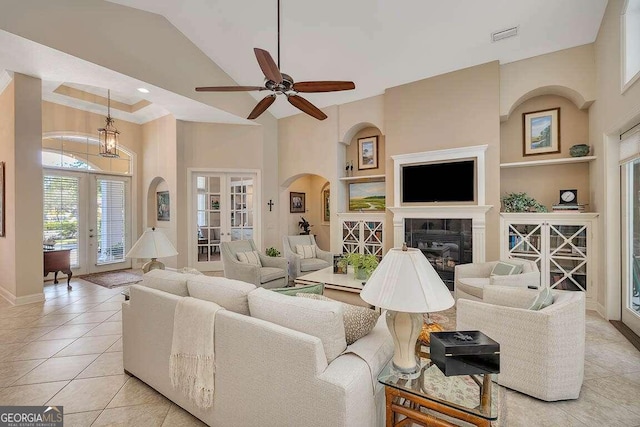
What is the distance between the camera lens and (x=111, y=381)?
2277 millimetres

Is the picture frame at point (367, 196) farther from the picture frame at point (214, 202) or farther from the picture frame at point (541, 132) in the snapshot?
the picture frame at point (214, 202)

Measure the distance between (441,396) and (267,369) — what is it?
83cm

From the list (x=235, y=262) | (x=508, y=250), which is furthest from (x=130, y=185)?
(x=508, y=250)

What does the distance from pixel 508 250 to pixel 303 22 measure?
14.3 feet

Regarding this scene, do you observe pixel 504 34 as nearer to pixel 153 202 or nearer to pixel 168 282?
pixel 168 282

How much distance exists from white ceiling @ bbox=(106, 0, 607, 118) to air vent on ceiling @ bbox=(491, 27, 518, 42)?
62 millimetres

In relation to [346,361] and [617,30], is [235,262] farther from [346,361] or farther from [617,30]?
[617,30]

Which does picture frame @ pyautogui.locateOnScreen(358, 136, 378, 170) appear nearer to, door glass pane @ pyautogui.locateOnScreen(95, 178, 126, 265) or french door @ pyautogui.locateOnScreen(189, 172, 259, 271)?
french door @ pyautogui.locateOnScreen(189, 172, 259, 271)

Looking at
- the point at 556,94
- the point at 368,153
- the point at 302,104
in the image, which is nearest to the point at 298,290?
the point at 302,104

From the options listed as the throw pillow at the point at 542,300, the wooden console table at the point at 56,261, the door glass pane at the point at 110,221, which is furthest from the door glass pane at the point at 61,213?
the throw pillow at the point at 542,300

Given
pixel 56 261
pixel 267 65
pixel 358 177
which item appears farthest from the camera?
pixel 358 177

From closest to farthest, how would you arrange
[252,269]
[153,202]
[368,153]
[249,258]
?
[252,269] < [249,258] < [368,153] < [153,202]

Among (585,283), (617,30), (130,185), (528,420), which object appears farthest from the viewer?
(130,185)

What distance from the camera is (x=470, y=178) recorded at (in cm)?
441
